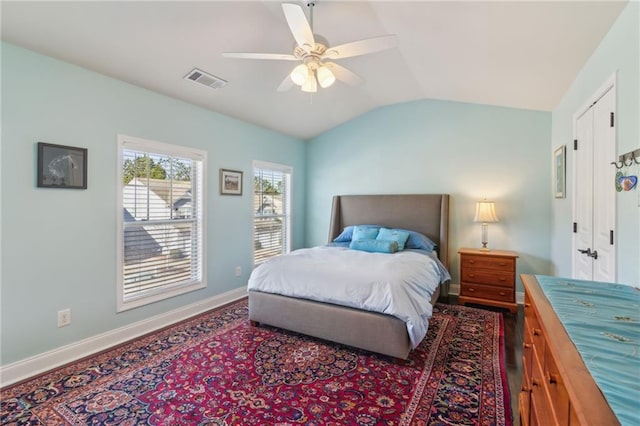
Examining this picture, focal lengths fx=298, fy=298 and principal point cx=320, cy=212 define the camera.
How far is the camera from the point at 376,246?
12.6 ft

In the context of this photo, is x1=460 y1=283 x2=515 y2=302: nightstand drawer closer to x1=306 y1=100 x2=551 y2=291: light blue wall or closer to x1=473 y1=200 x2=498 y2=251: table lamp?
x1=306 y1=100 x2=551 y2=291: light blue wall

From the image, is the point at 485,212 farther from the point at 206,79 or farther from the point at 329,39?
the point at 206,79

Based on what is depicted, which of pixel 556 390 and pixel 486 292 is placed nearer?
pixel 556 390

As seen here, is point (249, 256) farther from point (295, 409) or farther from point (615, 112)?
point (615, 112)

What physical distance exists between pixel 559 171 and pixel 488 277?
148cm

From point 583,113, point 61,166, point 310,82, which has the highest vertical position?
point 310,82

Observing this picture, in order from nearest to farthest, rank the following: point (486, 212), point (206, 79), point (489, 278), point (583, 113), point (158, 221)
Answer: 1. point (583, 113)
2. point (206, 79)
3. point (158, 221)
4. point (489, 278)
5. point (486, 212)

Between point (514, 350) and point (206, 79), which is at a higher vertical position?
point (206, 79)

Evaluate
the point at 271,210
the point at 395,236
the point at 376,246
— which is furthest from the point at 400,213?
the point at 271,210

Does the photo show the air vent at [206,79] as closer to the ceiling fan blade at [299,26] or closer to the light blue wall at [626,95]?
the ceiling fan blade at [299,26]

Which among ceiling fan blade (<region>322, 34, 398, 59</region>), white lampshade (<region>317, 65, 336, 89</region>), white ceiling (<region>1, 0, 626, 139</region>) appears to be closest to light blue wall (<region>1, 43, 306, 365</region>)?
white ceiling (<region>1, 0, 626, 139</region>)

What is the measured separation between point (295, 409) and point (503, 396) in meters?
1.43

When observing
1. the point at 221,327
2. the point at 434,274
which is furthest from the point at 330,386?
the point at 434,274

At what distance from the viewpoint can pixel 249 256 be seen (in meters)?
4.47
